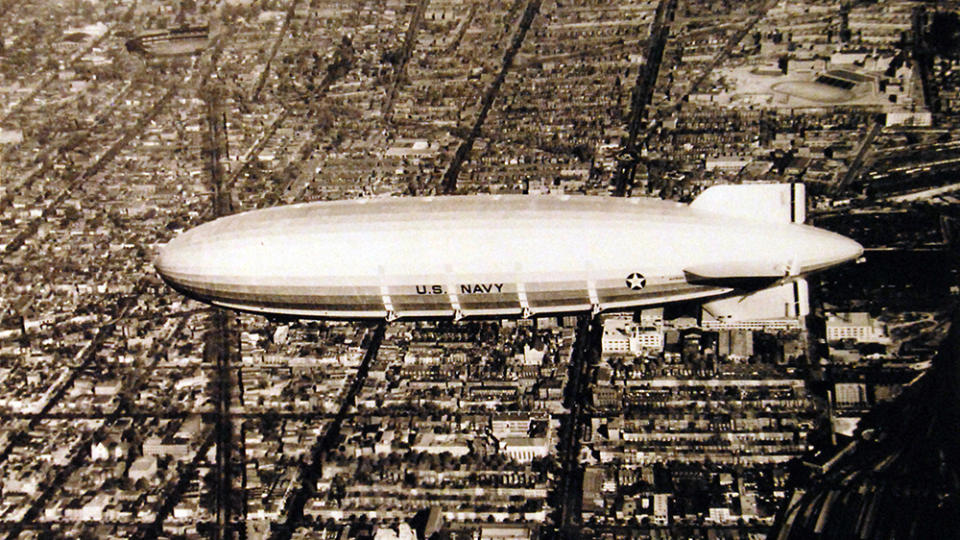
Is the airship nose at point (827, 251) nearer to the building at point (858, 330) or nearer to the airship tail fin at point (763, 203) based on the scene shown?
the airship tail fin at point (763, 203)

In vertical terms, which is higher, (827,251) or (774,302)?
(827,251)

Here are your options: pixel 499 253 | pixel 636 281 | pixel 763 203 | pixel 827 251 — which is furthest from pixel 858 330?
pixel 499 253

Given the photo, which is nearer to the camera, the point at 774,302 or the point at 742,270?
the point at 742,270

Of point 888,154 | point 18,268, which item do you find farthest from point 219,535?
point 888,154

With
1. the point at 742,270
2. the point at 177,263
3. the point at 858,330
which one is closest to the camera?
the point at 742,270

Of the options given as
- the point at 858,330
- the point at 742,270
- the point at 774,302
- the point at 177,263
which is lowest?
the point at 774,302

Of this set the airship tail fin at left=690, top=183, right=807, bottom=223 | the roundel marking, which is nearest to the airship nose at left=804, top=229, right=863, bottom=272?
the airship tail fin at left=690, top=183, right=807, bottom=223

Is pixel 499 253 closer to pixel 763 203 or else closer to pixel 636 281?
pixel 636 281

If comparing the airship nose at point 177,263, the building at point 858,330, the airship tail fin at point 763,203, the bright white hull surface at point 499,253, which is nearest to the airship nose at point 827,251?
the bright white hull surface at point 499,253
